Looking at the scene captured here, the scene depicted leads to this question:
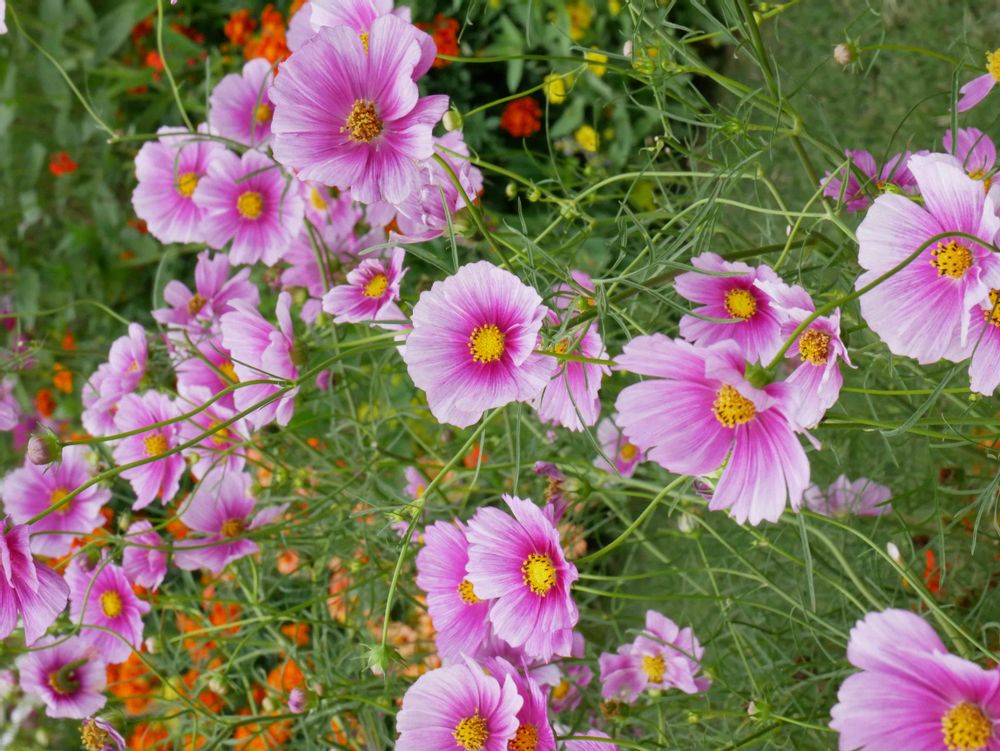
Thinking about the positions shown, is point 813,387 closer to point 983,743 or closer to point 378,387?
point 983,743

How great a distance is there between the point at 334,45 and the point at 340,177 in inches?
3.5

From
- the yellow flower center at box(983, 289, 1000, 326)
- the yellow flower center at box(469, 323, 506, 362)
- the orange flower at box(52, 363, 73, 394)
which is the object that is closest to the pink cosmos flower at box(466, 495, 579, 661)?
the yellow flower center at box(469, 323, 506, 362)

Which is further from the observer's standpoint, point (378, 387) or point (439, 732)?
point (378, 387)

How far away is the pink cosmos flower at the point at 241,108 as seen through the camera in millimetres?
1008

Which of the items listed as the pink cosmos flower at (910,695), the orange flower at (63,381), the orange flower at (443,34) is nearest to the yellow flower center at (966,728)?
the pink cosmos flower at (910,695)

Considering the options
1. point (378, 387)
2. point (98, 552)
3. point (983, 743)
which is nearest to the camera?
point (983, 743)

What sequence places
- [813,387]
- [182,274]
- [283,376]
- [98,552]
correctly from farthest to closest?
[182,274] → [98,552] → [283,376] → [813,387]

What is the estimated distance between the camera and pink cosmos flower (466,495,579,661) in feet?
2.27

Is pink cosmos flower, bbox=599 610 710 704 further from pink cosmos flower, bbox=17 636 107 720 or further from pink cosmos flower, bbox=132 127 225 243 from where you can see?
pink cosmos flower, bbox=132 127 225 243

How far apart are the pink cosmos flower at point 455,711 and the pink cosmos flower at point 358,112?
1.15 feet

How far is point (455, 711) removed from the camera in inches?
28.0

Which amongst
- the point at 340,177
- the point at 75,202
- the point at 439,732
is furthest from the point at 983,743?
the point at 75,202

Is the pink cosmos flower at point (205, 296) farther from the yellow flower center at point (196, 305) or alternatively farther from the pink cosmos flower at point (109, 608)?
the pink cosmos flower at point (109, 608)

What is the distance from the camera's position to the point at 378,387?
43.8 inches
